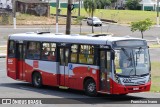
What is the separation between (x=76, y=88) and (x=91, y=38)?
227 cm

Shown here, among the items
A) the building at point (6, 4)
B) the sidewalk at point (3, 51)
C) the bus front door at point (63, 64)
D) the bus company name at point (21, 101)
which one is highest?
the building at point (6, 4)

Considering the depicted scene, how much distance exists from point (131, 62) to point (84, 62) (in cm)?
222

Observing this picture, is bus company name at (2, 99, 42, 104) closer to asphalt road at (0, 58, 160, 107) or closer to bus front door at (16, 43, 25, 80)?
asphalt road at (0, 58, 160, 107)

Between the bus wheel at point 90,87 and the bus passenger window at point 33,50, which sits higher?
the bus passenger window at point 33,50

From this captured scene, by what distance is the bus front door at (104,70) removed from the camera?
19453 millimetres

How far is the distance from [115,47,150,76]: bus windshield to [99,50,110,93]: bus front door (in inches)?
16.7

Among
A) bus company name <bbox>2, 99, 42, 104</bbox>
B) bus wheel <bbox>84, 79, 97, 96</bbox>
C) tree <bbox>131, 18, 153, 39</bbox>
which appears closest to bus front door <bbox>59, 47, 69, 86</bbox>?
bus wheel <bbox>84, 79, 97, 96</bbox>

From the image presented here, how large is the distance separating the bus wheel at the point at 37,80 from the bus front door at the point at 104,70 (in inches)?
173

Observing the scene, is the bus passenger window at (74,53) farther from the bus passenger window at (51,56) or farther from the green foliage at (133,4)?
the green foliage at (133,4)

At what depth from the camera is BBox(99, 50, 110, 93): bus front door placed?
766 inches

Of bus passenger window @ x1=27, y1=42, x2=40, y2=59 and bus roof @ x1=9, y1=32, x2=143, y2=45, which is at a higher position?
bus roof @ x1=9, y1=32, x2=143, y2=45

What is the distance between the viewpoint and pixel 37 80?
23.5m

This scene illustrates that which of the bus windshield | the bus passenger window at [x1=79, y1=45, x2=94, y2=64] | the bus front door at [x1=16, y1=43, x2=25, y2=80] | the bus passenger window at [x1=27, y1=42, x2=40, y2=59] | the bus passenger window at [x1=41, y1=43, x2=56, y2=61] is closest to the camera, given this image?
the bus windshield

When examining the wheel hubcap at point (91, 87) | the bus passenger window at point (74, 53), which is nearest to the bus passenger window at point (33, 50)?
the bus passenger window at point (74, 53)
